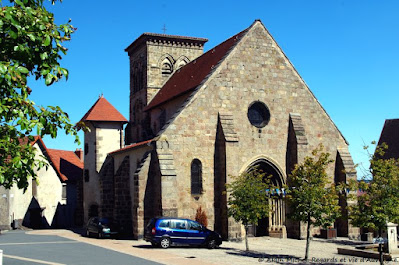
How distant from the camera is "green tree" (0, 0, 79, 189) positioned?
8719mm

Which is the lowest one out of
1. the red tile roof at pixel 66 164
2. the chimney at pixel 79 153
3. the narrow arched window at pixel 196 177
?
the narrow arched window at pixel 196 177

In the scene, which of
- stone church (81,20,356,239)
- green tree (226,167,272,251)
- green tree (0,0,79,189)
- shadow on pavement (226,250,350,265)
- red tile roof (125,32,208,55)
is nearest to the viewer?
green tree (0,0,79,189)

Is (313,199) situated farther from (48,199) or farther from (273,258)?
(48,199)

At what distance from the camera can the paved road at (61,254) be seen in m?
19.4

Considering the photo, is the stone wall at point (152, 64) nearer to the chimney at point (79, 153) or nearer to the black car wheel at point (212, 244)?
the chimney at point (79, 153)

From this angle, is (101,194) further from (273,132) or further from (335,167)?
(335,167)

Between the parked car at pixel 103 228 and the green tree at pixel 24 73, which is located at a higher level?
the green tree at pixel 24 73

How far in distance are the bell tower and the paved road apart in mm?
18205

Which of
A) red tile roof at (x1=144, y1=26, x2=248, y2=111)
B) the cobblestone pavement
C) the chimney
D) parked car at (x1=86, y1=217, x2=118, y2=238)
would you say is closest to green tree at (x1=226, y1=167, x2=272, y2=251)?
the cobblestone pavement

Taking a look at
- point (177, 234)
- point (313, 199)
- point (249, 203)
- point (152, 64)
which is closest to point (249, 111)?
point (249, 203)

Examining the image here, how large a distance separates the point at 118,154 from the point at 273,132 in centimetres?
1140

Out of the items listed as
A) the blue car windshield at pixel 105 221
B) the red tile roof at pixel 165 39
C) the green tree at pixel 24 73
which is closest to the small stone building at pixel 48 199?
the blue car windshield at pixel 105 221

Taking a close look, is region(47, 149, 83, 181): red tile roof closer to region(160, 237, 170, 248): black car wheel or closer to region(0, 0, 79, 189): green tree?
region(160, 237, 170, 248): black car wheel

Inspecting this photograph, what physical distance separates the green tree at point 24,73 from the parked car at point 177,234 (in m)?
14.9
